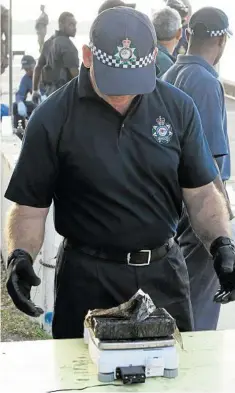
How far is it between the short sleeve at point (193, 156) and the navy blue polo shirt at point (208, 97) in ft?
2.98

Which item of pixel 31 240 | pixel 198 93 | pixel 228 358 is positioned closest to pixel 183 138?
pixel 31 240

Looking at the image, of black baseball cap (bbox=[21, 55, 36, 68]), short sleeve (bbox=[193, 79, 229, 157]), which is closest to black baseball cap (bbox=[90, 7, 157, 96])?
short sleeve (bbox=[193, 79, 229, 157])

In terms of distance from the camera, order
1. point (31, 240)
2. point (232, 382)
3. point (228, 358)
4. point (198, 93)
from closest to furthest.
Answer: point (232, 382)
point (228, 358)
point (31, 240)
point (198, 93)

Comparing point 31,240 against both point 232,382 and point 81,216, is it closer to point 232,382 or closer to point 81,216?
point 81,216

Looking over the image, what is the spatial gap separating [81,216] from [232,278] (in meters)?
0.59

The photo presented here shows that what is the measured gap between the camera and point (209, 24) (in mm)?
3918

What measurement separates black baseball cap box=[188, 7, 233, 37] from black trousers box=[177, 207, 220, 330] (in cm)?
101

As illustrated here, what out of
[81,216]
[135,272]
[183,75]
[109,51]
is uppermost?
[109,51]

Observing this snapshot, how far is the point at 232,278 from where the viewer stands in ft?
8.40

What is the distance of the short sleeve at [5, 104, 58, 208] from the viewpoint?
2623 mm

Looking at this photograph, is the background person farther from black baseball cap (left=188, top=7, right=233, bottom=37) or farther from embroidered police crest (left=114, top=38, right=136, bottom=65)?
embroidered police crest (left=114, top=38, right=136, bottom=65)

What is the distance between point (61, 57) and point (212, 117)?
546 cm

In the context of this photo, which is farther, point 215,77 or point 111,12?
point 215,77

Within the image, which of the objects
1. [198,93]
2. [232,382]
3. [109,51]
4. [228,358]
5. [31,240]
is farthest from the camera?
[198,93]
